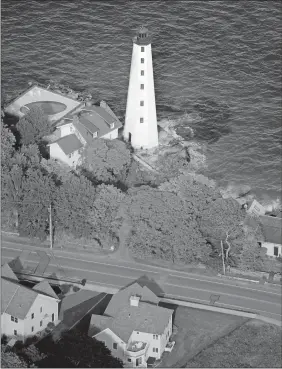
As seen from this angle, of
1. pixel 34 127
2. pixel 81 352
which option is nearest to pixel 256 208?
pixel 34 127

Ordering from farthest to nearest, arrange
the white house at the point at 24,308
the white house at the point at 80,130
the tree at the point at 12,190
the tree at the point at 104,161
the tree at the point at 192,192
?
1. the white house at the point at 80,130
2. the tree at the point at 104,161
3. the tree at the point at 12,190
4. the tree at the point at 192,192
5. the white house at the point at 24,308

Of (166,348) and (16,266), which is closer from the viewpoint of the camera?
(166,348)

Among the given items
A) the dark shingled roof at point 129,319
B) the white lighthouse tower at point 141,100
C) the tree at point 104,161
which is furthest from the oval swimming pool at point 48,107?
the dark shingled roof at point 129,319

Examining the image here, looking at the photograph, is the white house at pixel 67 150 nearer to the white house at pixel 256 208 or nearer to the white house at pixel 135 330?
the white house at pixel 256 208

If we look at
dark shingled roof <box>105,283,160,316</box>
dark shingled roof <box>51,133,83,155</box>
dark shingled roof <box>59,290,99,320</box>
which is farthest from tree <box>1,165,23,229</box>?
dark shingled roof <box>105,283,160,316</box>

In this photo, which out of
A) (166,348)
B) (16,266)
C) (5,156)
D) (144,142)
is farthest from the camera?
(144,142)

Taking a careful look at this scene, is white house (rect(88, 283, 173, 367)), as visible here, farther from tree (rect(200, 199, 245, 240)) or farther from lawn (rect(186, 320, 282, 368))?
tree (rect(200, 199, 245, 240))

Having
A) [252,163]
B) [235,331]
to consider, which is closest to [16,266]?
[235,331]

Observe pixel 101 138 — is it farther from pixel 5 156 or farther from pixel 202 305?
pixel 202 305
